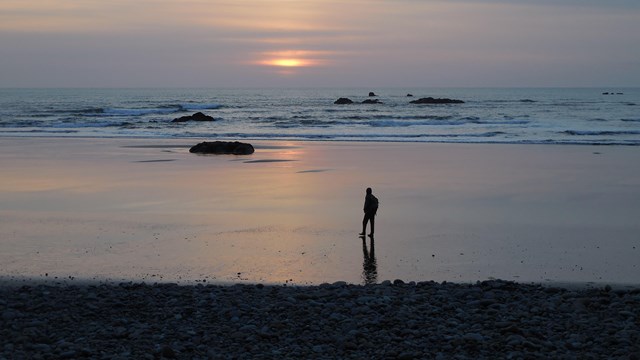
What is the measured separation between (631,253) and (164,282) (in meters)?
7.19

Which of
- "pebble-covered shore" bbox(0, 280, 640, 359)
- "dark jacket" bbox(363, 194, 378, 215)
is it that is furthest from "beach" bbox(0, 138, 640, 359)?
"dark jacket" bbox(363, 194, 378, 215)

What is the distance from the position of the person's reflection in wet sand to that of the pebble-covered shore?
79 centimetres

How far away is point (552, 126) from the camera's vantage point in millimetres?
52750

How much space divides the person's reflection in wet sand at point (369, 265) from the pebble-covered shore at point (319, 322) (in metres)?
0.79

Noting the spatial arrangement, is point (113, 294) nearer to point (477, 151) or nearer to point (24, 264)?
point (24, 264)

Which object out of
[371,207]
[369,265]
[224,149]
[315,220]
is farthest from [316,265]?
[224,149]

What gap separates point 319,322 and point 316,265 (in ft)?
10.2

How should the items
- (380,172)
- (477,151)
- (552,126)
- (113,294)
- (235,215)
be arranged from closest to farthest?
(113,294) < (235,215) < (380,172) < (477,151) < (552,126)

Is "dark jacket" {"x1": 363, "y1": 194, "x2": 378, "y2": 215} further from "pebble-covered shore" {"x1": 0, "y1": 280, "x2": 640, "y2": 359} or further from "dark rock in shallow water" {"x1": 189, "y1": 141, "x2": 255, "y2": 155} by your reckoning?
"dark rock in shallow water" {"x1": 189, "y1": 141, "x2": 255, "y2": 155}

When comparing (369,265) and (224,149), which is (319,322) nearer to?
(369,265)

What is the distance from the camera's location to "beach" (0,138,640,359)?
26.5ft

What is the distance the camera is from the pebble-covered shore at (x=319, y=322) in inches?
306

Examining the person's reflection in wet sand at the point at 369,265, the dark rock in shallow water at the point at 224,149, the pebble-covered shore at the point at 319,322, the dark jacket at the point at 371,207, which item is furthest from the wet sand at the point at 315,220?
the dark rock in shallow water at the point at 224,149

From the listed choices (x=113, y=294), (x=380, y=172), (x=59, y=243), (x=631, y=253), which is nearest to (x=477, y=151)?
(x=380, y=172)
